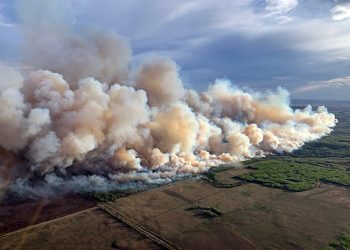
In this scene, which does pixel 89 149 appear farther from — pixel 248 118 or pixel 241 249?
pixel 248 118

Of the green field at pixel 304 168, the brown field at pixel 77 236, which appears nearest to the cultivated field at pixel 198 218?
the brown field at pixel 77 236

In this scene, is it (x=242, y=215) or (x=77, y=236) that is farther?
(x=242, y=215)

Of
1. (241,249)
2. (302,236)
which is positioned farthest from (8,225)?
(302,236)

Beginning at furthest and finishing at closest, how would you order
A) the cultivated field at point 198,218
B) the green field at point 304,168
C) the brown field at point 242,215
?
1. the green field at point 304,168
2. the brown field at point 242,215
3. the cultivated field at point 198,218

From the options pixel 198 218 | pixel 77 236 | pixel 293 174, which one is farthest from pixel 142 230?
pixel 293 174

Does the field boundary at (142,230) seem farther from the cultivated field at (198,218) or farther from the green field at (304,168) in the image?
the green field at (304,168)

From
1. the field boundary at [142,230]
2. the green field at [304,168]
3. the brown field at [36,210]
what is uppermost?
the brown field at [36,210]

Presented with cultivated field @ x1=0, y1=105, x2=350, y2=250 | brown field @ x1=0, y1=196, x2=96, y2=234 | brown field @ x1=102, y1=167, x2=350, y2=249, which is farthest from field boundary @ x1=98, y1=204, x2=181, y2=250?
brown field @ x1=0, y1=196, x2=96, y2=234

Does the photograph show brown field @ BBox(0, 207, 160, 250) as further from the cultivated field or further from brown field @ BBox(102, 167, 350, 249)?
brown field @ BBox(102, 167, 350, 249)

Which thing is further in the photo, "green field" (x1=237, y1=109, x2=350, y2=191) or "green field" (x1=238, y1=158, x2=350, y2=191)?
"green field" (x1=237, y1=109, x2=350, y2=191)

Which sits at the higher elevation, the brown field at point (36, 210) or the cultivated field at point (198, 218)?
the brown field at point (36, 210)

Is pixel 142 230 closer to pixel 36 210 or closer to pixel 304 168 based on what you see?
pixel 36 210
